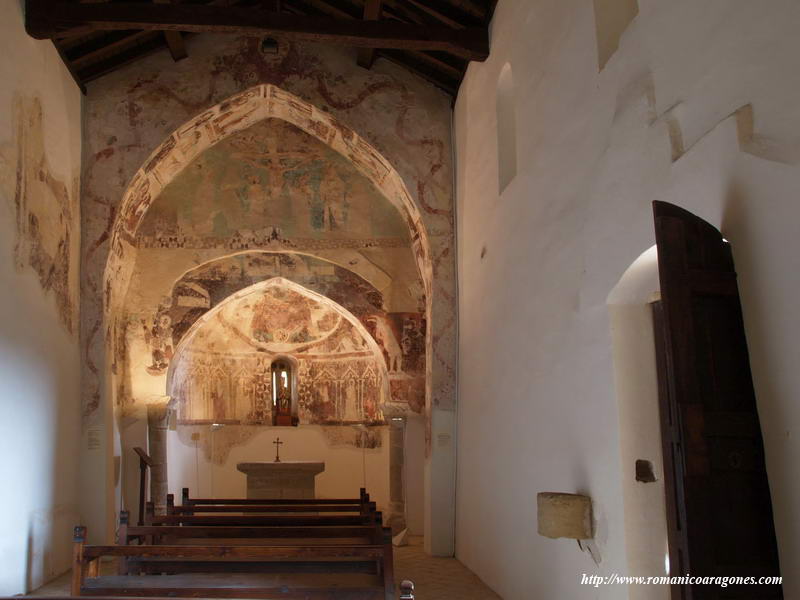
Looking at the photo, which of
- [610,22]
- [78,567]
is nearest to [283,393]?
[78,567]

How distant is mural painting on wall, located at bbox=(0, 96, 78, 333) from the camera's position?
812 cm

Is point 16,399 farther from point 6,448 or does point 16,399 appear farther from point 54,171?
point 54,171

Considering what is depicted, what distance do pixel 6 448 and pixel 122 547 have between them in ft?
7.17

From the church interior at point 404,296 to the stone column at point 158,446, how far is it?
4 cm

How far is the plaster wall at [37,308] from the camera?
7.82 m

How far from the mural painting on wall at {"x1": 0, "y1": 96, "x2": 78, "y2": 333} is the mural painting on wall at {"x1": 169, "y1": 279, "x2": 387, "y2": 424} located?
555cm

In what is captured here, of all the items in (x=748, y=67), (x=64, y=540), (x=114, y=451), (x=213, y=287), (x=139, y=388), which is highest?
(x=213, y=287)

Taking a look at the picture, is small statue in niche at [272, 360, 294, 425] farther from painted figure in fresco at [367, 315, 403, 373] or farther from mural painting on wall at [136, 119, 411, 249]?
mural painting on wall at [136, 119, 411, 249]

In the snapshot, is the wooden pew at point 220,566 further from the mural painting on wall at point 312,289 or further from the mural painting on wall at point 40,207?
the mural painting on wall at point 312,289

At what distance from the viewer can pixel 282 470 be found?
14070 millimetres

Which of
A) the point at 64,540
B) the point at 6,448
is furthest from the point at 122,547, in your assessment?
the point at 64,540

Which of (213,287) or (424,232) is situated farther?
(213,287)

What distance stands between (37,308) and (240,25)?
3.82m

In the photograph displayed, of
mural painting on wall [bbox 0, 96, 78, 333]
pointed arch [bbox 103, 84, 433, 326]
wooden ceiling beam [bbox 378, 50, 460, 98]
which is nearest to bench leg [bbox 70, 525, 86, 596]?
mural painting on wall [bbox 0, 96, 78, 333]
